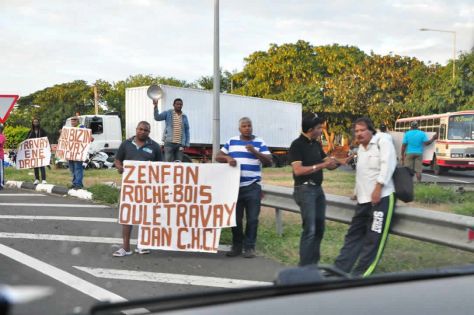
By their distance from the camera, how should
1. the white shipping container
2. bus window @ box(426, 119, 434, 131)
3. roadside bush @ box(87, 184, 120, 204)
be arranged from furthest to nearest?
bus window @ box(426, 119, 434, 131) < the white shipping container < roadside bush @ box(87, 184, 120, 204)

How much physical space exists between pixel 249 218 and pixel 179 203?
0.85 meters

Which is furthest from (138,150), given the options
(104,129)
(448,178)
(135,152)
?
(104,129)

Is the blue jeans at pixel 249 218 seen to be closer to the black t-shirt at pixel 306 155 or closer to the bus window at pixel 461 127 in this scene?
the black t-shirt at pixel 306 155

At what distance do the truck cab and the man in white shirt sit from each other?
20.9 meters

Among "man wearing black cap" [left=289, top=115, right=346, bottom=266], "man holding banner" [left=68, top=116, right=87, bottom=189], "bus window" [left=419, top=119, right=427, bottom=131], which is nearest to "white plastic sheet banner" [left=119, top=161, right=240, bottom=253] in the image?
"man wearing black cap" [left=289, top=115, right=346, bottom=266]

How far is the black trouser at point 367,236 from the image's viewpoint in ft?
18.1

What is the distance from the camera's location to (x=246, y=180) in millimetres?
7012

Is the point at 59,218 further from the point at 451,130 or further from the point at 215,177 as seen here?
the point at 451,130

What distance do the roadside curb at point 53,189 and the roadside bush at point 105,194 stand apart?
0.16 meters

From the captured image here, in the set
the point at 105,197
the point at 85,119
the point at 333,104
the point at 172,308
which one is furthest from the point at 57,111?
the point at 172,308

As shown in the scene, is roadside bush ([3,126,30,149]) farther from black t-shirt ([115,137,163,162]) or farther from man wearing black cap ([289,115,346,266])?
man wearing black cap ([289,115,346,266])

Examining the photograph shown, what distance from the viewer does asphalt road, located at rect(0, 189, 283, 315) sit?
5214mm

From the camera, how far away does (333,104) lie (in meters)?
52.2

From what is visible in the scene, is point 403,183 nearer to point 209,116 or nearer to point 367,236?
point 367,236
